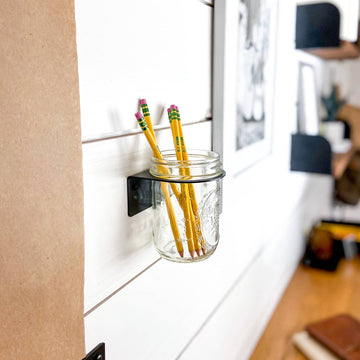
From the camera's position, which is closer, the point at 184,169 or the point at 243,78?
the point at 184,169

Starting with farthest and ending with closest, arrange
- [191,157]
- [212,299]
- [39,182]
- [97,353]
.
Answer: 1. [212,299]
2. [191,157]
3. [97,353]
4. [39,182]

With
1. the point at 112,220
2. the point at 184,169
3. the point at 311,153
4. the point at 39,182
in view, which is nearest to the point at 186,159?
the point at 184,169

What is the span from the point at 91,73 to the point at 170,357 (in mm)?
484

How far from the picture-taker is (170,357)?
0.70 m

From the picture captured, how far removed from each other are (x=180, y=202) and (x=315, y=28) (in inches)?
40.0

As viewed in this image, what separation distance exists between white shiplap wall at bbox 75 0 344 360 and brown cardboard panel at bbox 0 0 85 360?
5 cm

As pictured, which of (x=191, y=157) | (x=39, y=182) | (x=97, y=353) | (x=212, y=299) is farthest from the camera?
(x=212, y=299)

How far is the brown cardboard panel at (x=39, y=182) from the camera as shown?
0.34 meters

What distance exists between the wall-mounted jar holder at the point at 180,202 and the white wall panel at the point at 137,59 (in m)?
0.07

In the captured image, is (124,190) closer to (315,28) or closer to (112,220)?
(112,220)

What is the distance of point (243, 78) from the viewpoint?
2.84 ft

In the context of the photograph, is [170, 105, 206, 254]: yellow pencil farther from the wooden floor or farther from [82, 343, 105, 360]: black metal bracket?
the wooden floor

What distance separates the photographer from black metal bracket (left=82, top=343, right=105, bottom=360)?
1.60ft

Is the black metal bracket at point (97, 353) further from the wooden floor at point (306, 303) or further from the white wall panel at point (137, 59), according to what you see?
the wooden floor at point (306, 303)
